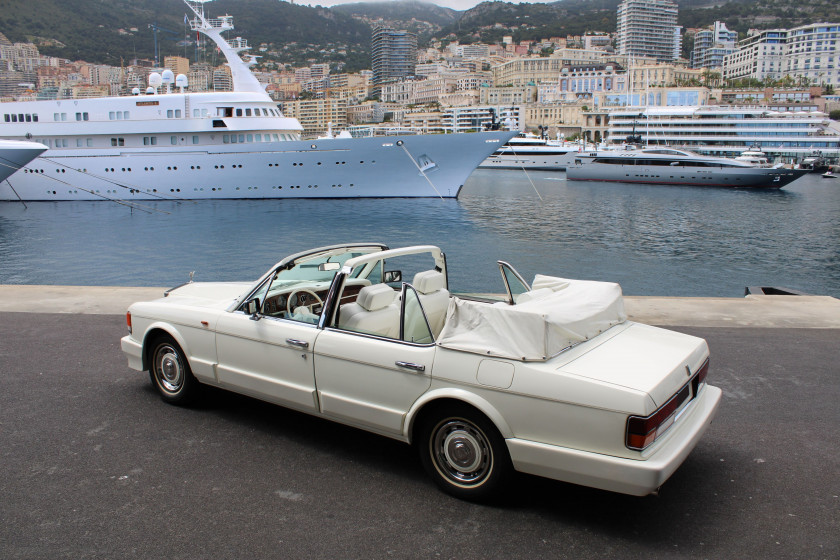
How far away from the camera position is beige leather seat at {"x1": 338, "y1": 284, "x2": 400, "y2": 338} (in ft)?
13.4

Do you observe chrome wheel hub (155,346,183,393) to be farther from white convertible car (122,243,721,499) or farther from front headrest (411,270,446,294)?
front headrest (411,270,446,294)

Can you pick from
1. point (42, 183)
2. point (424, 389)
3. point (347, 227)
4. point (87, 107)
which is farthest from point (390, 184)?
point (424, 389)

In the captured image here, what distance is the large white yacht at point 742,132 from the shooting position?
362 ft

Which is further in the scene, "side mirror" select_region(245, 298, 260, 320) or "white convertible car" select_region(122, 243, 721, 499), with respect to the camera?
"side mirror" select_region(245, 298, 260, 320)

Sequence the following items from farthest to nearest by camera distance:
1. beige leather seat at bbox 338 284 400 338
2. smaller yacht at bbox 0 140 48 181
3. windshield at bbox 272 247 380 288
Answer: smaller yacht at bbox 0 140 48 181 < windshield at bbox 272 247 380 288 < beige leather seat at bbox 338 284 400 338

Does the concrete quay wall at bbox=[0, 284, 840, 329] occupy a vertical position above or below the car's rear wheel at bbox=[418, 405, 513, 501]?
below

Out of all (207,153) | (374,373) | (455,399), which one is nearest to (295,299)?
(374,373)

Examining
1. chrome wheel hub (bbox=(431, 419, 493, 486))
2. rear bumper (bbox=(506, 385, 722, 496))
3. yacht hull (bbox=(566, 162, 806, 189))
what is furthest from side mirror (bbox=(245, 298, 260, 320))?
yacht hull (bbox=(566, 162, 806, 189))

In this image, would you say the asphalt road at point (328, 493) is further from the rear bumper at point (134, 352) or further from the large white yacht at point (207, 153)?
the large white yacht at point (207, 153)

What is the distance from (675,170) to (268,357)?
7517cm

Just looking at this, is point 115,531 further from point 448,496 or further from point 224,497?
point 448,496

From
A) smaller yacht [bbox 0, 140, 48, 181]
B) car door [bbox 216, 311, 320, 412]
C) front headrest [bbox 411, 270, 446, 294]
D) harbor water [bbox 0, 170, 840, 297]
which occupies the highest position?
smaller yacht [bbox 0, 140, 48, 181]

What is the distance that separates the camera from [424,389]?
367cm

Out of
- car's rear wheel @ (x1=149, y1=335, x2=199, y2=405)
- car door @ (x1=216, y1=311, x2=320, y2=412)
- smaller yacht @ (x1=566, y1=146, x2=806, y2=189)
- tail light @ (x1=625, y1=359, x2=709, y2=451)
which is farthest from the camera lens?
smaller yacht @ (x1=566, y1=146, x2=806, y2=189)
